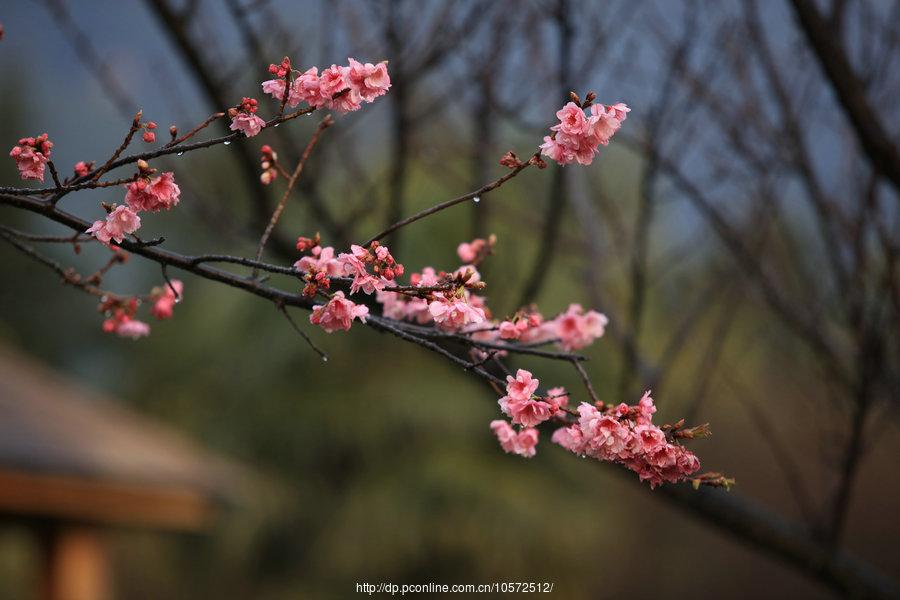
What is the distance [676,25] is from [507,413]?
6.58 feet

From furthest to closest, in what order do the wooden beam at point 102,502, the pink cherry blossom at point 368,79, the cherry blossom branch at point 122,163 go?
the wooden beam at point 102,502 → the pink cherry blossom at point 368,79 → the cherry blossom branch at point 122,163

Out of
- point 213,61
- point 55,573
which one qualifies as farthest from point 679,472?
point 55,573

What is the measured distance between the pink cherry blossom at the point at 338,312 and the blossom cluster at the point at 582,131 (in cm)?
30

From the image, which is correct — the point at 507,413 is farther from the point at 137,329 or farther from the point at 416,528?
the point at 416,528

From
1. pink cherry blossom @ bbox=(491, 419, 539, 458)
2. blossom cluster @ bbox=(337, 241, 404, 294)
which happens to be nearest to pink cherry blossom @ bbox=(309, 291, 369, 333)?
blossom cluster @ bbox=(337, 241, 404, 294)

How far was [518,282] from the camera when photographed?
13.6 ft

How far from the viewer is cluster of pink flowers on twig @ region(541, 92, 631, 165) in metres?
1.09

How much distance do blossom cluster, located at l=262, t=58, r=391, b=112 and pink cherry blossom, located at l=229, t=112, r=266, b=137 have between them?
0.05m

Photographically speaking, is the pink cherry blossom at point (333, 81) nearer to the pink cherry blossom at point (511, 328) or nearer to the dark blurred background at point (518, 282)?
the pink cherry blossom at point (511, 328)

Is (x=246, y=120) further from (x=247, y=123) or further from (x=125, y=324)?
(x=125, y=324)

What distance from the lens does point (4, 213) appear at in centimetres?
1558

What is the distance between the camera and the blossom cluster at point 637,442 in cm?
107

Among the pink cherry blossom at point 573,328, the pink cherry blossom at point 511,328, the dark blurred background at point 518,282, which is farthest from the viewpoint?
the dark blurred background at point 518,282

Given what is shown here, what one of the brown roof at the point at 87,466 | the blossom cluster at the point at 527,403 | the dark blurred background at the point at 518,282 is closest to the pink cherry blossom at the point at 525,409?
the blossom cluster at the point at 527,403
